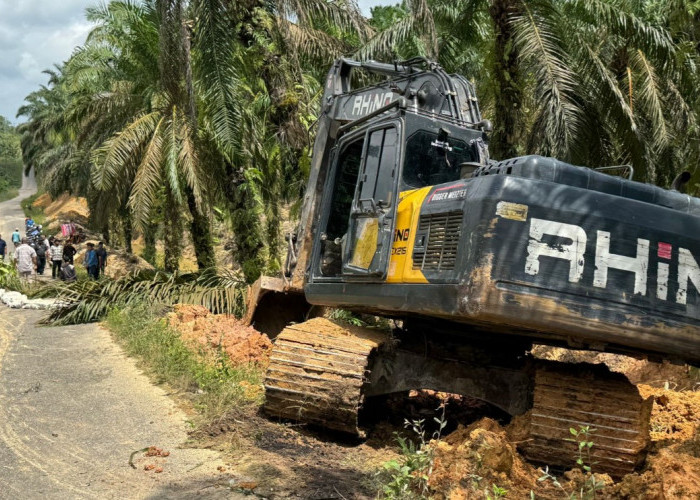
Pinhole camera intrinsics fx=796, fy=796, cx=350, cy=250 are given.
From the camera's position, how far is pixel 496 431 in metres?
5.91

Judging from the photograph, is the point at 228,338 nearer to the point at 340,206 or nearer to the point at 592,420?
the point at 340,206

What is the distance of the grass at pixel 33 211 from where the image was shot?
191 feet

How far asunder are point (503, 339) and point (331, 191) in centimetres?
230

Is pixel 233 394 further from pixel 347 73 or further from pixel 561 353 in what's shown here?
pixel 561 353

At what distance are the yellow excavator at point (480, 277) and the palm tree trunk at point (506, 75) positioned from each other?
6218 mm

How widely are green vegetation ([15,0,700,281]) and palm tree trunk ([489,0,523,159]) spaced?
0.02 m

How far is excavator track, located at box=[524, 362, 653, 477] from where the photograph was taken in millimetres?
5606

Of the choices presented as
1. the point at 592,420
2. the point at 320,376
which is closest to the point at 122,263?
the point at 320,376

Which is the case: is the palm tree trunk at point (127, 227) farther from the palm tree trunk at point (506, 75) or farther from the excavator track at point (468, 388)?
the excavator track at point (468, 388)

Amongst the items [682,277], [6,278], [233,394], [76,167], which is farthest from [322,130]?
[76,167]

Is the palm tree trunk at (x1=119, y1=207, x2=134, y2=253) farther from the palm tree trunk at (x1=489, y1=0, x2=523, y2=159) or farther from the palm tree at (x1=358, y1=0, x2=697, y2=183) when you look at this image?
the palm tree trunk at (x1=489, y1=0, x2=523, y2=159)

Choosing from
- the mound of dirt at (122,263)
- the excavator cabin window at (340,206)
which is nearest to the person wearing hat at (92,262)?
the mound of dirt at (122,263)

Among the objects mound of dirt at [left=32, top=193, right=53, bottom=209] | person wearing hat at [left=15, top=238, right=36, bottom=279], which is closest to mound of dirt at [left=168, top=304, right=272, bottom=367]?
person wearing hat at [left=15, top=238, right=36, bottom=279]

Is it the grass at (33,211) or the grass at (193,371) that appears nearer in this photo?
the grass at (193,371)
